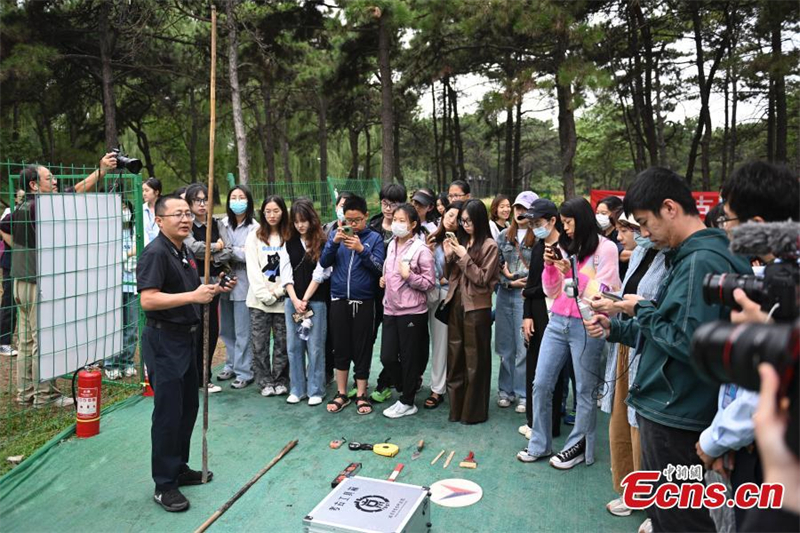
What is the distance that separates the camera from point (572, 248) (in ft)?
11.0

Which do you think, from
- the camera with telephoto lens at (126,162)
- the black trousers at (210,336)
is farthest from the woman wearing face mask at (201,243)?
the camera with telephoto lens at (126,162)

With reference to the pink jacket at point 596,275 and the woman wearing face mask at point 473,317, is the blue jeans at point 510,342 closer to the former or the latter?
the woman wearing face mask at point 473,317

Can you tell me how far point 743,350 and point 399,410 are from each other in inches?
138

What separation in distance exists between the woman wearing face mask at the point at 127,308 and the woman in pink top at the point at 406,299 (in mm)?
2352

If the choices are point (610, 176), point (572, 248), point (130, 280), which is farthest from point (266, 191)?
point (610, 176)

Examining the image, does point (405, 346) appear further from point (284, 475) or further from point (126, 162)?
point (126, 162)

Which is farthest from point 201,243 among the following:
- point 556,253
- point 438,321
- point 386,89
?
point 386,89

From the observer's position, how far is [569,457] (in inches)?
136

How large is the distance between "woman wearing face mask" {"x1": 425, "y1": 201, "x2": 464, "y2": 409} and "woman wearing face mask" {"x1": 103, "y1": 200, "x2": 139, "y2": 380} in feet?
8.74

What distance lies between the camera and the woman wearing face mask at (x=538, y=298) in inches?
147

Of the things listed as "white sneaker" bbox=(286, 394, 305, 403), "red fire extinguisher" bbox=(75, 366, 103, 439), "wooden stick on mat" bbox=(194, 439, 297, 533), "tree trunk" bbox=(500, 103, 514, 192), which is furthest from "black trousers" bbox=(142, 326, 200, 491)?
"tree trunk" bbox=(500, 103, 514, 192)

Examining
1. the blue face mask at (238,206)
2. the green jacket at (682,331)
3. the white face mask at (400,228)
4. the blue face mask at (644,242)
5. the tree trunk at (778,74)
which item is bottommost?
the green jacket at (682,331)

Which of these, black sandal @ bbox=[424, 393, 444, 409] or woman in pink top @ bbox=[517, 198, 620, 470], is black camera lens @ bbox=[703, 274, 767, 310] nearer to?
woman in pink top @ bbox=[517, 198, 620, 470]

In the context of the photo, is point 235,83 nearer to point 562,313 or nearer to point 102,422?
point 102,422
